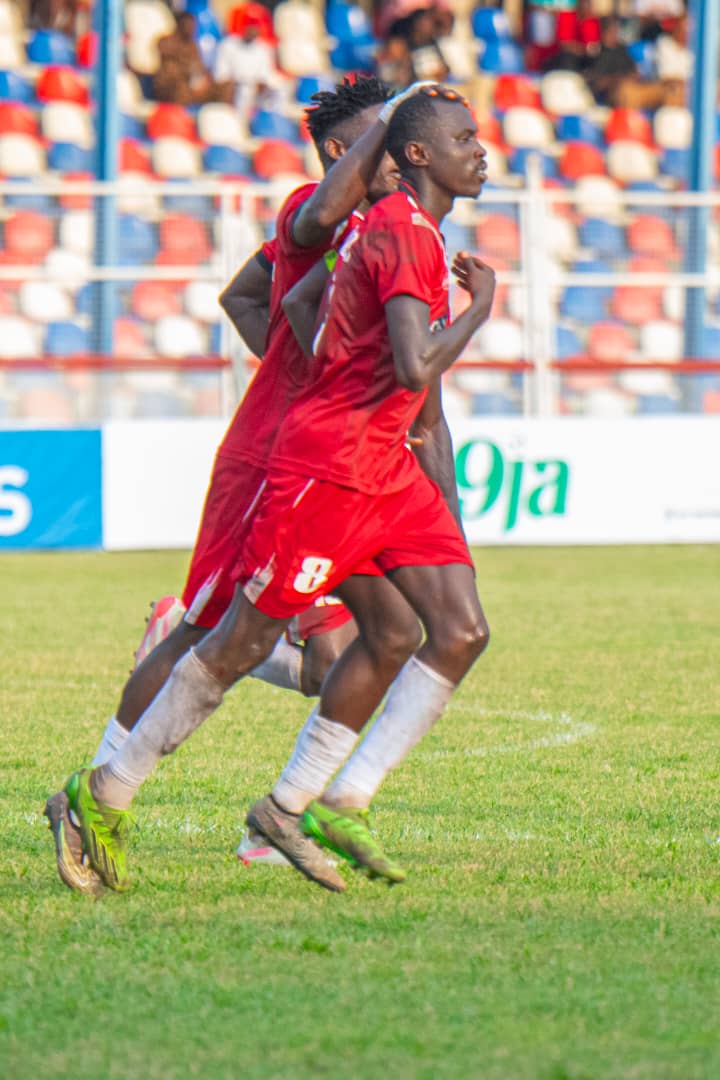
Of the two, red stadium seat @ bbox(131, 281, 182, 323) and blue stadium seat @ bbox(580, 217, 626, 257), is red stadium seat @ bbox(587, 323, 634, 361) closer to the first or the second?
blue stadium seat @ bbox(580, 217, 626, 257)

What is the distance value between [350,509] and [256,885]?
3.21ft

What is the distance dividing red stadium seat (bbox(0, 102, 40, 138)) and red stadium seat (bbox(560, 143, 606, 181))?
5.94 m

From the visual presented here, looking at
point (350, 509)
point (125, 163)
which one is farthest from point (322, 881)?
point (125, 163)

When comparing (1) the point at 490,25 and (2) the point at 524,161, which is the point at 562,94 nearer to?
(1) the point at 490,25

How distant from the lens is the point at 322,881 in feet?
14.9

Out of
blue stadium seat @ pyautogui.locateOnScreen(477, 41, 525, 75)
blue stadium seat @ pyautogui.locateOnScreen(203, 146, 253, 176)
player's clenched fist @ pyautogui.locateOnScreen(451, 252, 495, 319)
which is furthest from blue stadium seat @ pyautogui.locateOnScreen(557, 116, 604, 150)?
player's clenched fist @ pyautogui.locateOnScreen(451, 252, 495, 319)

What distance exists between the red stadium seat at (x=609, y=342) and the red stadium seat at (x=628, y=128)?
7342 millimetres

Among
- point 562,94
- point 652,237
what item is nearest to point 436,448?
point 652,237

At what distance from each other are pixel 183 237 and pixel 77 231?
804mm

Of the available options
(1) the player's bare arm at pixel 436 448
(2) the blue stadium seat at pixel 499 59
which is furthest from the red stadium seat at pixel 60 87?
(1) the player's bare arm at pixel 436 448

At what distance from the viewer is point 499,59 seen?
23.6m

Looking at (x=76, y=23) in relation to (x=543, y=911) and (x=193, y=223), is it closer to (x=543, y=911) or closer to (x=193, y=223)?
(x=193, y=223)

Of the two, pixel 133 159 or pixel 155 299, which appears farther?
pixel 133 159

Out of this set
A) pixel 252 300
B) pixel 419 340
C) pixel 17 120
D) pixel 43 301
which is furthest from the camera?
pixel 17 120
